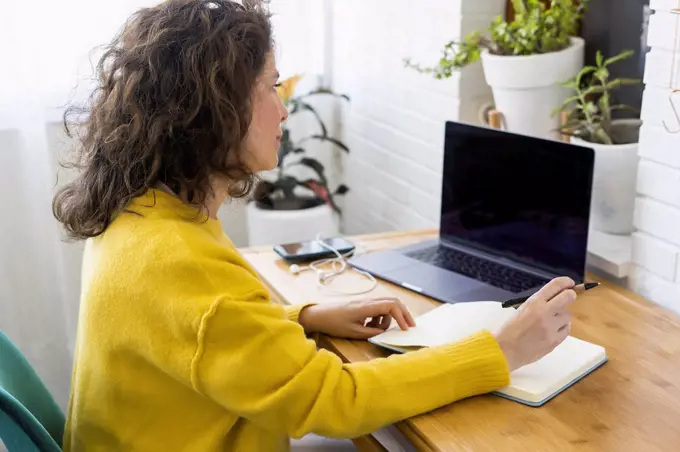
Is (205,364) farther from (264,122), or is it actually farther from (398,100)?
(398,100)

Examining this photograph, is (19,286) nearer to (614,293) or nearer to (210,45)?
(210,45)

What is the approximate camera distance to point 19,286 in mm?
2139

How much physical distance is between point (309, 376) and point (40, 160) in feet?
4.64

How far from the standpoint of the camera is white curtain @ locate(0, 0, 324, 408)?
6.64 feet

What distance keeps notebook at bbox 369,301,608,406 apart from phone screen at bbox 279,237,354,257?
0.37 metres

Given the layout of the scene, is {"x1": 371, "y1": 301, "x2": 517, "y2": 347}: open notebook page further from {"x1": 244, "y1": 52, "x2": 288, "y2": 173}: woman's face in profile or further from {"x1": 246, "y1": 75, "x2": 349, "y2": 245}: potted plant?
{"x1": 246, "y1": 75, "x2": 349, "y2": 245}: potted plant

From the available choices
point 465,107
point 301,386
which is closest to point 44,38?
point 465,107

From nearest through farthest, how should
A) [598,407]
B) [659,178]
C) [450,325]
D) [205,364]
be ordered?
[205,364], [598,407], [450,325], [659,178]

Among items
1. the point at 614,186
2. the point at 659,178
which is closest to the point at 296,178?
the point at 614,186

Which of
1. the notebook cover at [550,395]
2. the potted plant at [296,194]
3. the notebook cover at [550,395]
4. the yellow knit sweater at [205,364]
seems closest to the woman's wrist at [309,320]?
the notebook cover at [550,395]

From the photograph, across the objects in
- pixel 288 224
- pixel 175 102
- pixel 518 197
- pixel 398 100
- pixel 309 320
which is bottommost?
pixel 288 224

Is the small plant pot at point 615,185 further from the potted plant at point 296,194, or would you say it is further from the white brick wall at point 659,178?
the potted plant at point 296,194

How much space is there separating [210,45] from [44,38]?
3.99 ft

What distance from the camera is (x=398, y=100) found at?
6.98 feet
